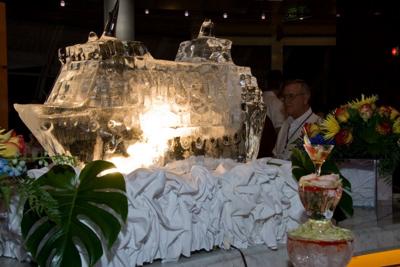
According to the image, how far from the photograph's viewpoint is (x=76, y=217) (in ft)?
6.55

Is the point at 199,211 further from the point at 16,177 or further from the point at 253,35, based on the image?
the point at 253,35

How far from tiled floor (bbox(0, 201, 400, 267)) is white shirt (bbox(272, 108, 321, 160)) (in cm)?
92

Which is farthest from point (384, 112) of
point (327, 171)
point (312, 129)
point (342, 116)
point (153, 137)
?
point (153, 137)

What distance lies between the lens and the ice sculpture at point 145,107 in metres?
2.67

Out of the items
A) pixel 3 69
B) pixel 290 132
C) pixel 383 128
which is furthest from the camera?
pixel 3 69

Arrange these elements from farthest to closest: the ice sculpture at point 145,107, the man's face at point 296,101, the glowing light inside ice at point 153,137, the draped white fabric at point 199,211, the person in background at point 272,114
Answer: the person in background at point 272,114 → the man's face at point 296,101 → the glowing light inside ice at point 153,137 → the ice sculpture at point 145,107 → the draped white fabric at point 199,211

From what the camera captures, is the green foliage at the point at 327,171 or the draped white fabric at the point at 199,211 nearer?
the draped white fabric at the point at 199,211

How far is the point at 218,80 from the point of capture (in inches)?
126

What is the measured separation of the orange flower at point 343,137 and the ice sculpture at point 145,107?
422mm

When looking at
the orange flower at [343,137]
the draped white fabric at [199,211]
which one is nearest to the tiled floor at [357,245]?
the draped white fabric at [199,211]

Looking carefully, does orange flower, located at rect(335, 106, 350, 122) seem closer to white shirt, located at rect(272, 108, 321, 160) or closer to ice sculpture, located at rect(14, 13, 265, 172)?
ice sculpture, located at rect(14, 13, 265, 172)

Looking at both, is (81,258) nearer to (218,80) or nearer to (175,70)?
(175,70)

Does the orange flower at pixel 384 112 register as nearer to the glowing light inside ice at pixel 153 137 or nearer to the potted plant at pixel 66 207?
the glowing light inside ice at pixel 153 137

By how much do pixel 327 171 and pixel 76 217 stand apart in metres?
1.35
